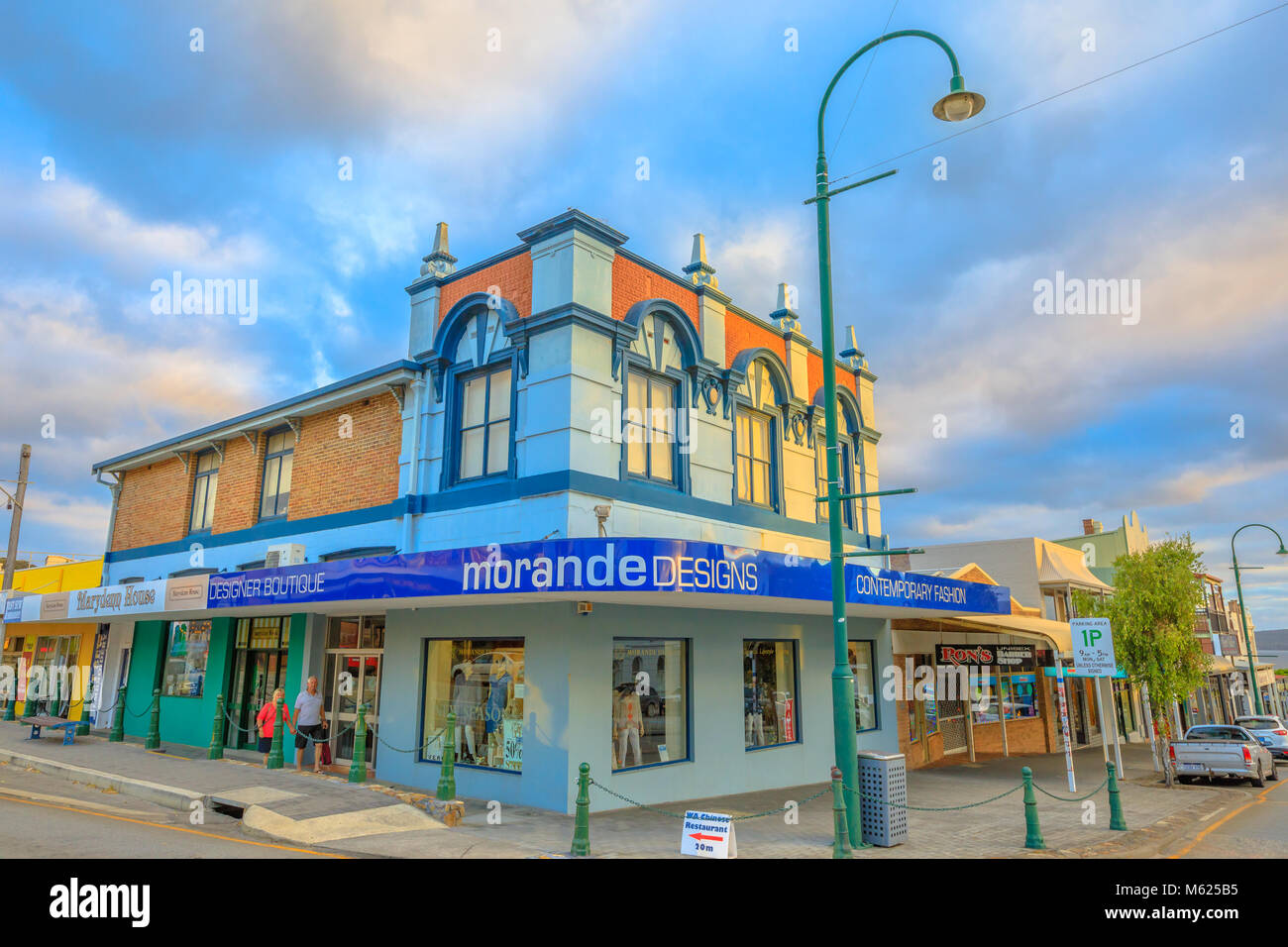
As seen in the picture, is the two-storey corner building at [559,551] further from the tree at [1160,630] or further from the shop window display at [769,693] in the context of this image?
the tree at [1160,630]

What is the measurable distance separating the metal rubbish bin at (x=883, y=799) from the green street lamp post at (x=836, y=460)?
0.61ft

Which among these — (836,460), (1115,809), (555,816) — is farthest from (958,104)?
(555,816)

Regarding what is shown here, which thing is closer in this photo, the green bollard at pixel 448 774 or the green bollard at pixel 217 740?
the green bollard at pixel 448 774

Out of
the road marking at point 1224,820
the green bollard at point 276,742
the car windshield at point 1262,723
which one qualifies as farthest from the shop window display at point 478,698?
the car windshield at point 1262,723

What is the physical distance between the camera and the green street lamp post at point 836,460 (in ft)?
31.2

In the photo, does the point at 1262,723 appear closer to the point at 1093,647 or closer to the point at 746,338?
the point at 1093,647

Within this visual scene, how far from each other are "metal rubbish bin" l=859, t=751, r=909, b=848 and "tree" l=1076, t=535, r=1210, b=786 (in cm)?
1208

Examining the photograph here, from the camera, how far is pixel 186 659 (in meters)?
20.5
